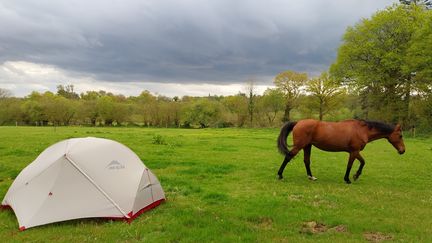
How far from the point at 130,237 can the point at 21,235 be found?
2.05 meters

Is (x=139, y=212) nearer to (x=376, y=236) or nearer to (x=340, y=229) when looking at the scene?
(x=340, y=229)

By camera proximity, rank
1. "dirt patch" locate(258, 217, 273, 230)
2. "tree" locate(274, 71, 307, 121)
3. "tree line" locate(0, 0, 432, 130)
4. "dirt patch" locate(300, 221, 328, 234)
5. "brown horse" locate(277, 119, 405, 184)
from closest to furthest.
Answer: "dirt patch" locate(300, 221, 328, 234) → "dirt patch" locate(258, 217, 273, 230) → "brown horse" locate(277, 119, 405, 184) → "tree line" locate(0, 0, 432, 130) → "tree" locate(274, 71, 307, 121)

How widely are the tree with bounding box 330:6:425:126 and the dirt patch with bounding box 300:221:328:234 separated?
3761 cm

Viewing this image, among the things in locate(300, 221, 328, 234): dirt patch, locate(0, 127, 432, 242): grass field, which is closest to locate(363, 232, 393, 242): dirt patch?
locate(0, 127, 432, 242): grass field

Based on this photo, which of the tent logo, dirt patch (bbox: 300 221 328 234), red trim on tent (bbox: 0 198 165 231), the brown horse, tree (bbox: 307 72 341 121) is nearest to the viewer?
dirt patch (bbox: 300 221 328 234)

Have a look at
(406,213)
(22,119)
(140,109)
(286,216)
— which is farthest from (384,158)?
(22,119)

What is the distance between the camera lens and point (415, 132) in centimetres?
4088

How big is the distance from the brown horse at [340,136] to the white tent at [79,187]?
19.0 ft

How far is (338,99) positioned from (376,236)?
188ft

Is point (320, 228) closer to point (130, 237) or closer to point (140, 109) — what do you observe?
point (130, 237)

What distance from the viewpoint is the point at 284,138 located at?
1225 cm

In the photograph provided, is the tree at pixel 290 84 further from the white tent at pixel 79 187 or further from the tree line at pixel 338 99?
the white tent at pixel 79 187

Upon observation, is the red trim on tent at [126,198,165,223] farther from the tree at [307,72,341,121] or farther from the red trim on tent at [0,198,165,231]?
the tree at [307,72,341,121]

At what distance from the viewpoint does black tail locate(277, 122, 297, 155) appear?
1209 centimetres
